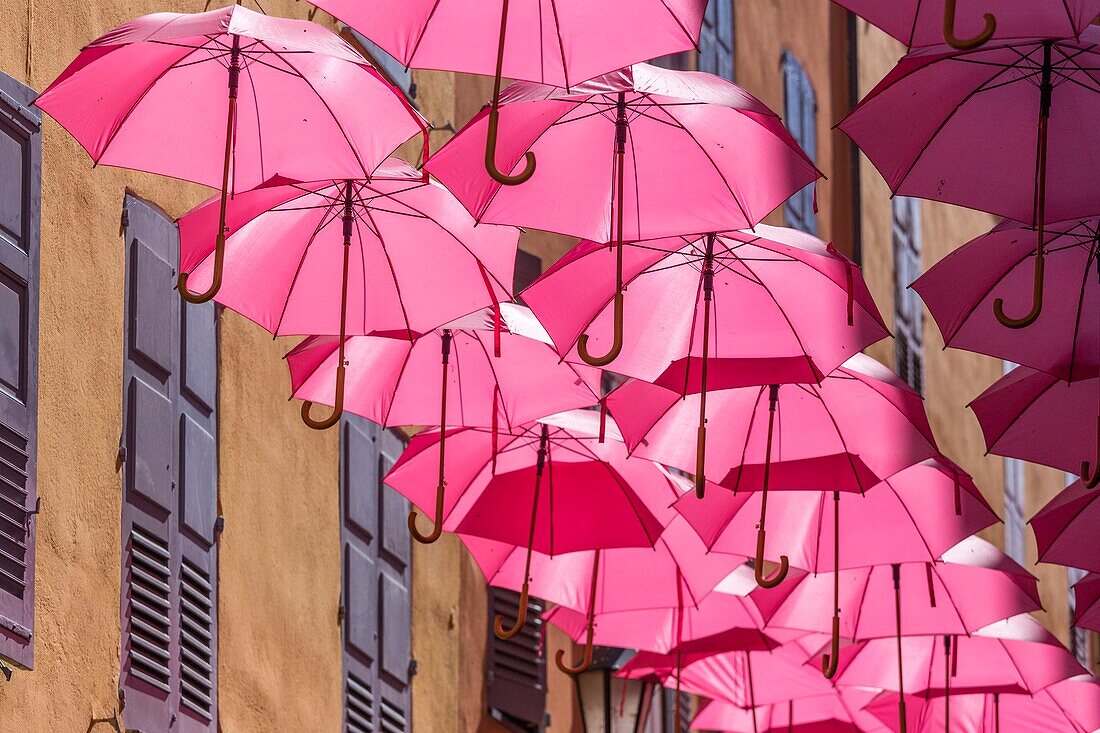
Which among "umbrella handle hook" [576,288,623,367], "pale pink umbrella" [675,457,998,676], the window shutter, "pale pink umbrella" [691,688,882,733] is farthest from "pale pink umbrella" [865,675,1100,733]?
"umbrella handle hook" [576,288,623,367]

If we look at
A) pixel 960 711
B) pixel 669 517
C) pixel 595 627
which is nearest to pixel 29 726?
pixel 669 517

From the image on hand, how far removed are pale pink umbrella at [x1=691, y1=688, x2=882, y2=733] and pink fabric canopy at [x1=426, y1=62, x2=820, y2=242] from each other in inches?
232

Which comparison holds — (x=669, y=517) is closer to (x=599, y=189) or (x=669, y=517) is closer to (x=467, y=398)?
(x=467, y=398)

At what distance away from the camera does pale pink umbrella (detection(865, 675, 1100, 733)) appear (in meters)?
11.8

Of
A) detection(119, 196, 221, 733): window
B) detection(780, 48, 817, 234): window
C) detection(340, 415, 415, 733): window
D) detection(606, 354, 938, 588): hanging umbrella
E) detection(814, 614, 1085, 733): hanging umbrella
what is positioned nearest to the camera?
detection(119, 196, 221, 733): window

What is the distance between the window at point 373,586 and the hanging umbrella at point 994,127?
3.46 metres

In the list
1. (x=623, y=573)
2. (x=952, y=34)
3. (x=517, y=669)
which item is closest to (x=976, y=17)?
(x=952, y=34)

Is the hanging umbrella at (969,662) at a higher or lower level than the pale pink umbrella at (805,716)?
lower

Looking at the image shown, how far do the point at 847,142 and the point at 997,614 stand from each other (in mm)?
9659

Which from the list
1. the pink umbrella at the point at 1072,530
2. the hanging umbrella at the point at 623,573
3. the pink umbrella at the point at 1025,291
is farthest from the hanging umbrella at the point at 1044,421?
the hanging umbrella at the point at 623,573

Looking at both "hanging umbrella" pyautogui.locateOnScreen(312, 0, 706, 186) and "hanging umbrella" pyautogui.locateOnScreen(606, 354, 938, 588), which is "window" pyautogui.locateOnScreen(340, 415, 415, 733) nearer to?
"hanging umbrella" pyautogui.locateOnScreen(606, 354, 938, 588)

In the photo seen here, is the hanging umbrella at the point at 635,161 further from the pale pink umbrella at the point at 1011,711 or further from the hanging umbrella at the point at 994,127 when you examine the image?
the pale pink umbrella at the point at 1011,711

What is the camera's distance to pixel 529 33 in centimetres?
674

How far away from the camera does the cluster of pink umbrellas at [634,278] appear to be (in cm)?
680
